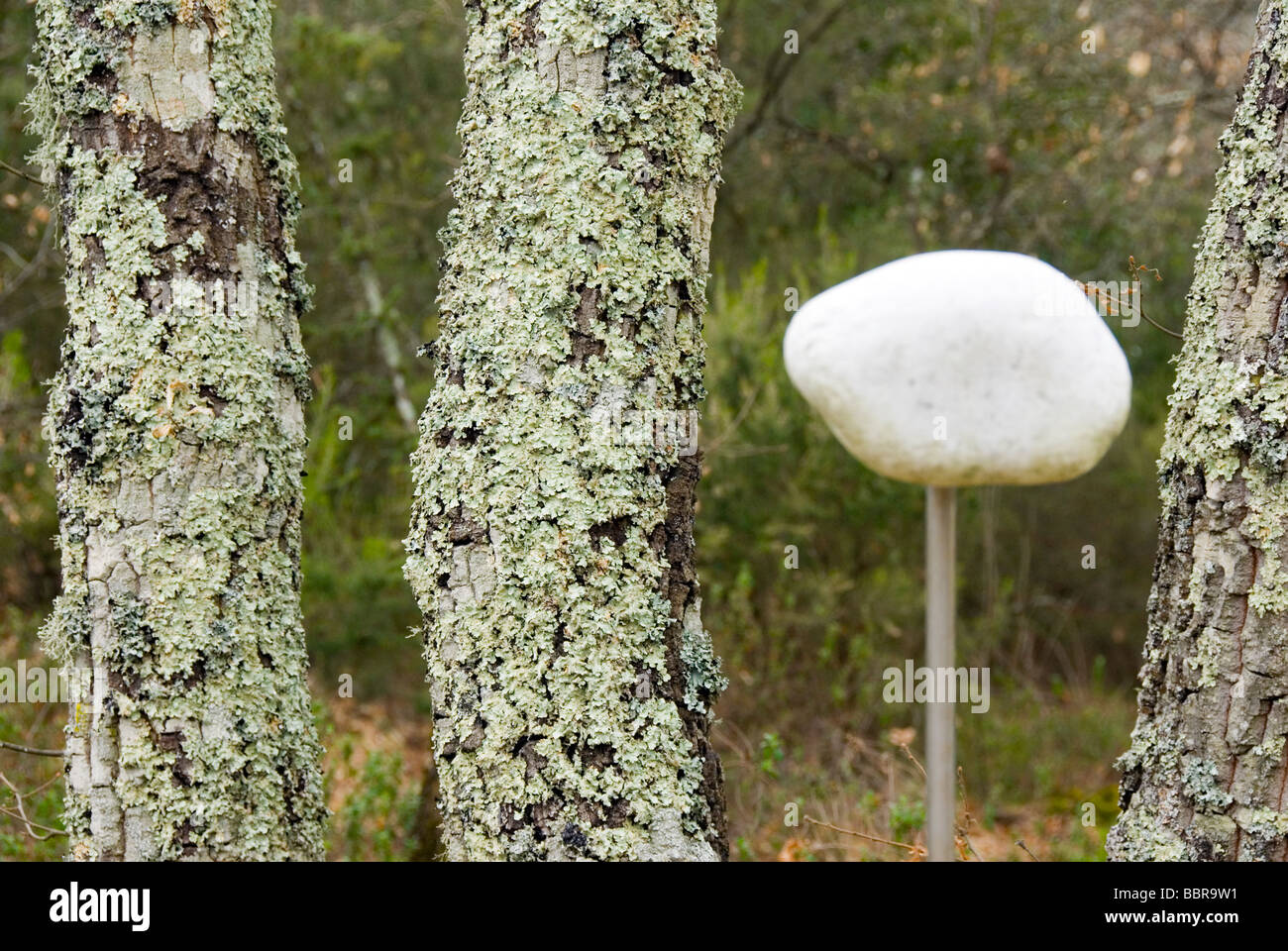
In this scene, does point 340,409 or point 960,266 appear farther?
point 340,409

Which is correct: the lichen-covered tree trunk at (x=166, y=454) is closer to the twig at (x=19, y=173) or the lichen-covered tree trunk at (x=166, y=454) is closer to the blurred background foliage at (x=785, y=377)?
the twig at (x=19, y=173)

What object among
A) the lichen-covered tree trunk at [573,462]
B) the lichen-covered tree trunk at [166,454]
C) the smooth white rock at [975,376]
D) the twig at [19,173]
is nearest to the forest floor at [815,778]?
the lichen-covered tree trunk at [573,462]

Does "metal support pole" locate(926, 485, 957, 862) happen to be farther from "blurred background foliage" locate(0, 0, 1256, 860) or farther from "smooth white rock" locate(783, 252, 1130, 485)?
"blurred background foliage" locate(0, 0, 1256, 860)

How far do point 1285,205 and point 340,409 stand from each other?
435 cm

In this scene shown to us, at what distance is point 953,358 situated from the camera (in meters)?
1.05

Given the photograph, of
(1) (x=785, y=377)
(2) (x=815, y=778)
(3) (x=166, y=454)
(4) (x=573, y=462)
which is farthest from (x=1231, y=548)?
(1) (x=785, y=377)

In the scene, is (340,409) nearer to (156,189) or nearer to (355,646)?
(355,646)

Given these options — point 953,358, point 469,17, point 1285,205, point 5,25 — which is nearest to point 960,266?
point 953,358

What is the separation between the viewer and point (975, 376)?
3.46 feet

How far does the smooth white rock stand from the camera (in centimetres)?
105

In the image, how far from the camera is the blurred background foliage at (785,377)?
4832 mm

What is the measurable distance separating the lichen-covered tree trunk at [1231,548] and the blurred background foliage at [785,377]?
7.65 feet

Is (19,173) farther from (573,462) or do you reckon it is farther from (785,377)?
(785,377)

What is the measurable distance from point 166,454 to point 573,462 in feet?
2.20
